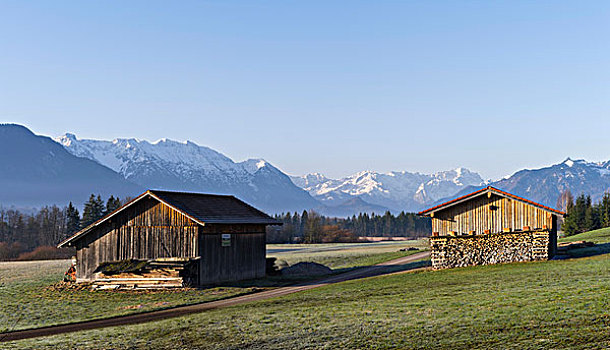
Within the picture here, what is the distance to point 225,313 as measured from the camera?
2634 cm

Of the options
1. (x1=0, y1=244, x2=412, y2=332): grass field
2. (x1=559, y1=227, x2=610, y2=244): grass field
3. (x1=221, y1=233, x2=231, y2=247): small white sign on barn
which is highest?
(x1=221, y1=233, x2=231, y2=247): small white sign on barn

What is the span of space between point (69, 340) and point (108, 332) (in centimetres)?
170

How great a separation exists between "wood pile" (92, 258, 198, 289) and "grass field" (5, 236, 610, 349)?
33.7 feet

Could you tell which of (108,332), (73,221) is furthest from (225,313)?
(73,221)

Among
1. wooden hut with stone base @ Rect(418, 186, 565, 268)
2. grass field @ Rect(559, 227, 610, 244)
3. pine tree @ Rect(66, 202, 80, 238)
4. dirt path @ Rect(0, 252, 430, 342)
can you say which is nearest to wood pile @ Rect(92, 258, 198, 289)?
dirt path @ Rect(0, 252, 430, 342)

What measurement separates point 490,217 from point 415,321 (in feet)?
71.1

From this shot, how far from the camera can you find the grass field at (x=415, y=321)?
54.5 ft

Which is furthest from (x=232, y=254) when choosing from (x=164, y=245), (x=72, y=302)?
(x=72, y=302)

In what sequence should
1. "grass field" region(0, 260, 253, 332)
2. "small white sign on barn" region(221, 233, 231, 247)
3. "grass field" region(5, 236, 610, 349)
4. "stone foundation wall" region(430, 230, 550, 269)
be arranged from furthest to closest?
"small white sign on barn" region(221, 233, 231, 247) → "stone foundation wall" region(430, 230, 550, 269) → "grass field" region(0, 260, 253, 332) → "grass field" region(5, 236, 610, 349)

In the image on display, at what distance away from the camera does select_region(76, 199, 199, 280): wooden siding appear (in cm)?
3962

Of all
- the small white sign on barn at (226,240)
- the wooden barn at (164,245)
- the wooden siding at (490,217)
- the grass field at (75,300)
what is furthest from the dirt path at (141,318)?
the wooden siding at (490,217)

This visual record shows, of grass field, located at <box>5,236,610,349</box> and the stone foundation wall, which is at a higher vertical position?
the stone foundation wall

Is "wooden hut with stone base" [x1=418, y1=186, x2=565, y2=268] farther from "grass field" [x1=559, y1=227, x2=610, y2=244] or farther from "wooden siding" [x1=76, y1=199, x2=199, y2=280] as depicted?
"grass field" [x1=559, y1=227, x2=610, y2=244]

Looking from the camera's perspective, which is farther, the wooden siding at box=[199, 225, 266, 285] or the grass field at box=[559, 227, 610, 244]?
the grass field at box=[559, 227, 610, 244]
